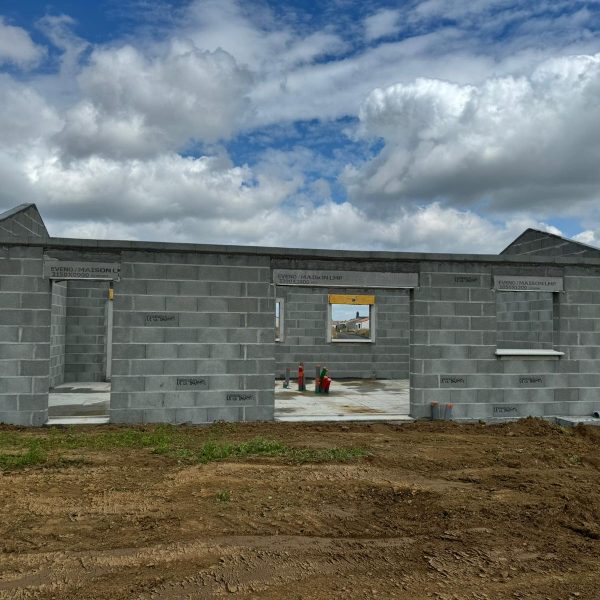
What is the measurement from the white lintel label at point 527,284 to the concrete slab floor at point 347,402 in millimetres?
3552

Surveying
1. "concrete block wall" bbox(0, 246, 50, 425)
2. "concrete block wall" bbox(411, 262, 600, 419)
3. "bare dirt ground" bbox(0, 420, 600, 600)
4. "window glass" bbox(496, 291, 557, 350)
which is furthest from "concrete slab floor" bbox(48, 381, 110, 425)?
"window glass" bbox(496, 291, 557, 350)

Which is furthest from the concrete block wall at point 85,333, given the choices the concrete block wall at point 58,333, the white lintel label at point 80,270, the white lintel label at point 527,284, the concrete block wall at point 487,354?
the white lintel label at point 527,284

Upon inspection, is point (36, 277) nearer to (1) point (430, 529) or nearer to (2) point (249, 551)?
(2) point (249, 551)

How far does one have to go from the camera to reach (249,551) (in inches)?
209

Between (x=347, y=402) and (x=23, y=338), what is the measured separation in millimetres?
7999

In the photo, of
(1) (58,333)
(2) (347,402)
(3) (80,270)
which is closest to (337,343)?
(2) (347,402)

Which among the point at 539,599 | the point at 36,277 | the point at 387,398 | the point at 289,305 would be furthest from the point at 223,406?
the point at 289,305

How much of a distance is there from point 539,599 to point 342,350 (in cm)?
1783

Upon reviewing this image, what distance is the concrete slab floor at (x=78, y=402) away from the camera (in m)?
12.0

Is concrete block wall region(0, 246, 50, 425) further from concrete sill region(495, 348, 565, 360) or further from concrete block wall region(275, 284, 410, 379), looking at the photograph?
concrete block wall region(275, 284, 410, 379)

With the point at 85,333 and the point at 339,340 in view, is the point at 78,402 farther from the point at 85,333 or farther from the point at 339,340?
the point at 339,340

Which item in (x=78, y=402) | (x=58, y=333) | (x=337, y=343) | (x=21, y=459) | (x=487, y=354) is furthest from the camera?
(x=337, y=343)

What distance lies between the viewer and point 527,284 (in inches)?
506

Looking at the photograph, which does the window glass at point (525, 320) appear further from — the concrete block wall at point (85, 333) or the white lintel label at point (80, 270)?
the concrete block wall at point (85, 333)
